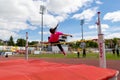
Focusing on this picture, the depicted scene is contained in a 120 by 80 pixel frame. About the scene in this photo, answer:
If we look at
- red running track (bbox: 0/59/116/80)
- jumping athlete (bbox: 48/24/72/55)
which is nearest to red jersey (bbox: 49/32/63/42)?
jumping athlete (bbox: 48/24/72/55)

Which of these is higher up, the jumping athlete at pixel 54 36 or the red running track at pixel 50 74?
the jumping athlete at pixel 54 36

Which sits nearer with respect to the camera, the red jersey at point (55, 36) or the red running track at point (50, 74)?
the red running track at point (50, 74)

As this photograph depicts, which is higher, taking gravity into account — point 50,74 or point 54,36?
point 54,36

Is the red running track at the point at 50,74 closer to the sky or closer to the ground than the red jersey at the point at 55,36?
closer to the ground

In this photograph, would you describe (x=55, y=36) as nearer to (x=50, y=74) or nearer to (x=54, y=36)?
(x=54, y=36)

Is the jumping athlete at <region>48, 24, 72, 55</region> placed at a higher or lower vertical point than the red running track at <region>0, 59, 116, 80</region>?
higher

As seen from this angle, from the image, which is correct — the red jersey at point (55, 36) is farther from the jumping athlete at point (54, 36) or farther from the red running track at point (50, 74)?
the red running track at point (50, 74)

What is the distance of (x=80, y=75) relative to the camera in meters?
3.29

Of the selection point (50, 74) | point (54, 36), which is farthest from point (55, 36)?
point (50, 74)

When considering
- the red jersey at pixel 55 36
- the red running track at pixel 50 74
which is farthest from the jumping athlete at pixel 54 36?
the red running track at pixel 50 74

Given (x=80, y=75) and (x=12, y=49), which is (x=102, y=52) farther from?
(x=12, y=49)

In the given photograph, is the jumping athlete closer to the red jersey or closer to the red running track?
the red jersey

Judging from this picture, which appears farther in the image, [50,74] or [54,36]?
Answer: [54,36]

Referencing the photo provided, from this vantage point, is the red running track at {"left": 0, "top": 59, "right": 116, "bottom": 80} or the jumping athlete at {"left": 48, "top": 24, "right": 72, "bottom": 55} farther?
the jumping athlete at {"left": 48, "top": 24, "right": 72, "bottom": 55}
